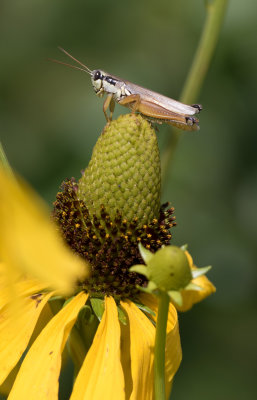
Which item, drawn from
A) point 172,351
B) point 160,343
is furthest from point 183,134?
point 160,343

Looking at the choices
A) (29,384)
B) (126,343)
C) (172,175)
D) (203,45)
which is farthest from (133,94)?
(172,175)

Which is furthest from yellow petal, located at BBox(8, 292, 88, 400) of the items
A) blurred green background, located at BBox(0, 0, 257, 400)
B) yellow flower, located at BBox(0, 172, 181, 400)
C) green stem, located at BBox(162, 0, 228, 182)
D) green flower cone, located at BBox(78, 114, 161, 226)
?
blurred green background, located at BBox(0, 0, 257, 400)

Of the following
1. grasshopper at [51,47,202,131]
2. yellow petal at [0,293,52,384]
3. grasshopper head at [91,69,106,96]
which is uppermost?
grasshopper head at [91,69,106,96]

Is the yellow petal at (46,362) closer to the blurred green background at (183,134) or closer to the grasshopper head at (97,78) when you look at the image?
the grasshopper head at (97,78)

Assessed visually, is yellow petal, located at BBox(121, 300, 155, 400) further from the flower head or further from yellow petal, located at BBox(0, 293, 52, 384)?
yellow petal, located at BBox(0, 293, 52, 384)

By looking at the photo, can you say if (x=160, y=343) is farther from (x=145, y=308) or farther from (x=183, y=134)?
(x=183, y=134)
